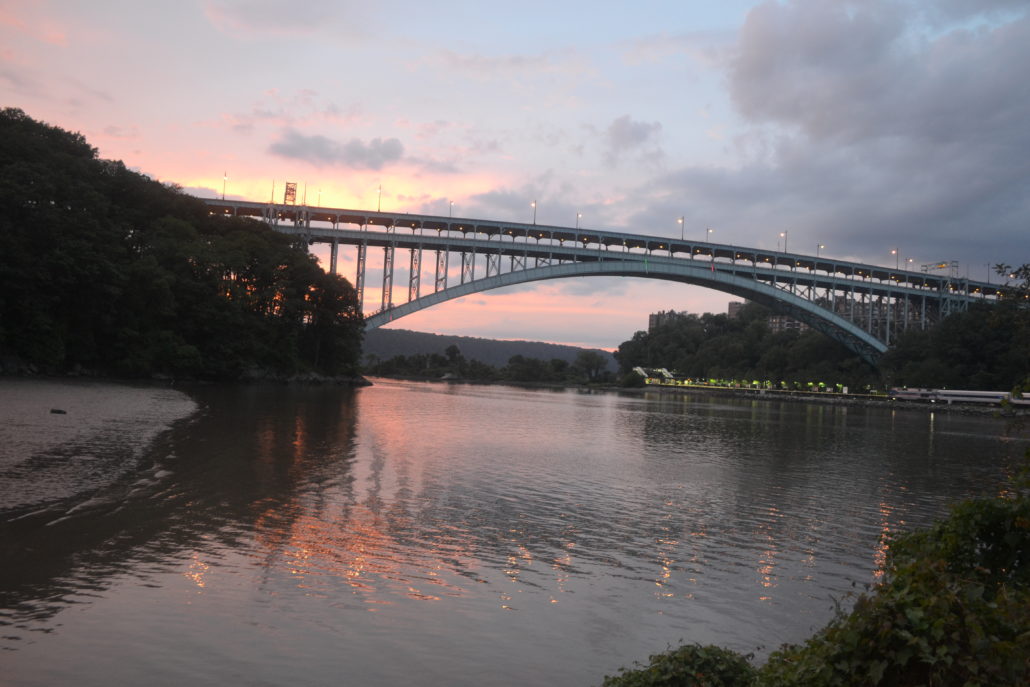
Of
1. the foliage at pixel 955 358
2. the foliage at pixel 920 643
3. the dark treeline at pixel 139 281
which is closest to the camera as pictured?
the foliage at pixel 920 643

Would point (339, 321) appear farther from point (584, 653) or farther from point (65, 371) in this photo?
point (584, 653)

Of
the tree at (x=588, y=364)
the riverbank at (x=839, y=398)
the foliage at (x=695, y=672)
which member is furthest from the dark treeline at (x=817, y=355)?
the foliage at (x=695, y=672)

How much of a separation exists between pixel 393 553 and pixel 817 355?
377ft

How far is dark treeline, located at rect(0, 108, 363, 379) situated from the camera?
133 ft

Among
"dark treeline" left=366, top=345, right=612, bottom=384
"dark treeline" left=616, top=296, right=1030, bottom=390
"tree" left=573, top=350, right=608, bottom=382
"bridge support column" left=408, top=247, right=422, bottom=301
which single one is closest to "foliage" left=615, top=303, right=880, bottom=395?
"dark treeline" left=616, top=296, right=1030, bottom=390

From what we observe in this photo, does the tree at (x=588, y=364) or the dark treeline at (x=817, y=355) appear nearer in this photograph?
the dark treeline at (x=817, y=355)

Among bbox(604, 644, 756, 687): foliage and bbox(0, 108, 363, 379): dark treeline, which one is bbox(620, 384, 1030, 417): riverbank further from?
bbox(604, 644, 756, 687): foliage

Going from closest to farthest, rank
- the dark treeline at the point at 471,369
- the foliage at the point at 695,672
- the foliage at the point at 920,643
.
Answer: the foliage at the point at 920,643 < the foliage at the point at 695,672 < the dark treeline at the point at 471,369

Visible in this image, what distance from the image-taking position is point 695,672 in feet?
16.3

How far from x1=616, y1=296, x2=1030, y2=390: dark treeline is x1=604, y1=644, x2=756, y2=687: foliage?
31.7 m

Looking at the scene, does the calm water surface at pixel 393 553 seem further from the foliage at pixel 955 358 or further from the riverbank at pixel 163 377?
the foliage at pixel 955 358

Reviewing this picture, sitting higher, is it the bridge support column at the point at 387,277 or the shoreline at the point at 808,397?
the bridge support column at the point at 387,277

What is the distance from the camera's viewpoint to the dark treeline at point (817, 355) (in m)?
83.9

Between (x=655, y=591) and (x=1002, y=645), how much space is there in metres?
5.82
